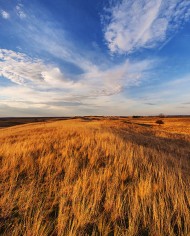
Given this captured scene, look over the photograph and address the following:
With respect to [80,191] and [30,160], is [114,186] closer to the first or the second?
[80,191]

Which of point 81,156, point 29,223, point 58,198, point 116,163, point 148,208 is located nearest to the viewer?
point 29,223

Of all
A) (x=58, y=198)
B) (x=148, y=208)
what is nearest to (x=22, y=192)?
(x=58, y=198)

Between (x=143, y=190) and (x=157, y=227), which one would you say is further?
(x=143, y=190)

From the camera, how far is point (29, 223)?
2342 mm

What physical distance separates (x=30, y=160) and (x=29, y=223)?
10.2ft

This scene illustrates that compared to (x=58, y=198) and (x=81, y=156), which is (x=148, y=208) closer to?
(x=58, y=198)

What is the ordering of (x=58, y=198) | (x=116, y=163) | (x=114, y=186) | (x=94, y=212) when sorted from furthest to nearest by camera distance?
(x=116, y=163), (x=114, y=186), (x=58, y=198), (x=94, y=212)

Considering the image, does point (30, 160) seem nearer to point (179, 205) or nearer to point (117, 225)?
point (117, 225)

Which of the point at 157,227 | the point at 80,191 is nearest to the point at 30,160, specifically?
the point at 80,191

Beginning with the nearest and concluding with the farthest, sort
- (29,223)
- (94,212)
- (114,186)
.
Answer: (29,223), (94,212), (114,186)

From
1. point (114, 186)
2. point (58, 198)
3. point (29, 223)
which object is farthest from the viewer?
point (114, 186)

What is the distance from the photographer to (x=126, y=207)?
294 centimetres

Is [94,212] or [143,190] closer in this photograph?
[94,212]

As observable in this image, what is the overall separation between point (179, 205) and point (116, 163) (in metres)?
2.26
